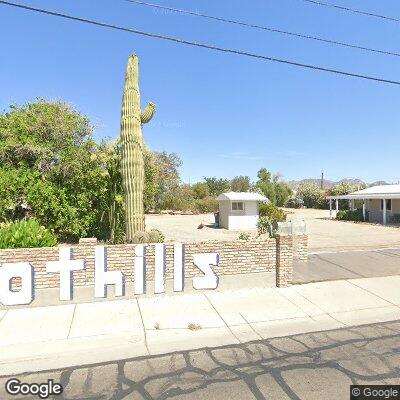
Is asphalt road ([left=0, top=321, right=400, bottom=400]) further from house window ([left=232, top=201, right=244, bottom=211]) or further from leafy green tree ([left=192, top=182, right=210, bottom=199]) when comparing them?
leafy green tree ([left=192, top=182, right=210, bottom=199])

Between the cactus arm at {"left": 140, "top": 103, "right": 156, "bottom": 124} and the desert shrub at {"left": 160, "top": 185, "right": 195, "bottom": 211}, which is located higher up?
the cactus arm at {"left": 140, "top": 103, "right": 156, "bottom": 124}

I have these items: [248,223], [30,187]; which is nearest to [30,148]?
[30,187]

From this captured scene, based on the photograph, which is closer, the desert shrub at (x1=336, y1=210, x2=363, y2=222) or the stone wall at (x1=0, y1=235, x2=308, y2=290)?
the stone wall at (x1=0, y1=235, x2=308, y2=290)

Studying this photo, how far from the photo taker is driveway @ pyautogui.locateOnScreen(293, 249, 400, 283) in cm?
941

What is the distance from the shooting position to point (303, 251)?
35.4 ft

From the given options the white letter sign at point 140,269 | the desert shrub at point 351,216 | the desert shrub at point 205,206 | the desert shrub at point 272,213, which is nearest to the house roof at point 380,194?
the desert shrub at point 351,216

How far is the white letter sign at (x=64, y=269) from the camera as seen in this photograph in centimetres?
718

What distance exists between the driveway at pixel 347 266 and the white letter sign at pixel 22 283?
276 inches

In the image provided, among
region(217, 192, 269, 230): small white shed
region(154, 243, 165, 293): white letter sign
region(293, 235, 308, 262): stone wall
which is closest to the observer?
region(154, 243, 165, 293): white letter sign

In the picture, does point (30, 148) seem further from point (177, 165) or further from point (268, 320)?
point (177, 165)

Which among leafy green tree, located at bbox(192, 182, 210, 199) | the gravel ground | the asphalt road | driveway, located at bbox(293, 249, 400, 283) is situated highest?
leafy green tree, located at bbox(192, 182, 210, 199)

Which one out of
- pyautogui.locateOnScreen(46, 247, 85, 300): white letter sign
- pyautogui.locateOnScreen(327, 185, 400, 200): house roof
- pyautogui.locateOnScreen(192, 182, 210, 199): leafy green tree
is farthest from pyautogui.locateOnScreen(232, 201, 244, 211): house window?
pyautogui.locateOnScreen(192, 182, 210, 199): leafy green tree

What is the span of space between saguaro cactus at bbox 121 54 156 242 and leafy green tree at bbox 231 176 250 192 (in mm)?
43768

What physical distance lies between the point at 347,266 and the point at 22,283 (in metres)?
9.84
